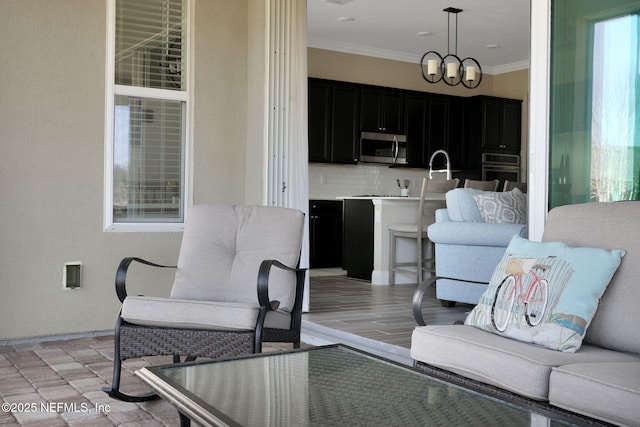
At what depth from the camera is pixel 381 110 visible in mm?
9617

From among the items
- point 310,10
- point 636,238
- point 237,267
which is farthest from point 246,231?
point 310,10

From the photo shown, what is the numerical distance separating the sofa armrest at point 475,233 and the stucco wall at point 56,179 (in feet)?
6.68

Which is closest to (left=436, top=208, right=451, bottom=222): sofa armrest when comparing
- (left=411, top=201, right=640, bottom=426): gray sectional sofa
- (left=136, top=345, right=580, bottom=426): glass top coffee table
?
(left=411, top=201, right=640, bottom=426): gray sectional sofa

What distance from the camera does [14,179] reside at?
14.7 ft

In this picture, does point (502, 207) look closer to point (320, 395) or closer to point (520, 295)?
point (520, 295)

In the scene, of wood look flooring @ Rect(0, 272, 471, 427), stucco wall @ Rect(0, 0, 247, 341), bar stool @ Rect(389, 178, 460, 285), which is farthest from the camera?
bar stool @ Rect(389, 178, 460, 285)

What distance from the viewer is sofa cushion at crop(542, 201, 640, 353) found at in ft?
8.34

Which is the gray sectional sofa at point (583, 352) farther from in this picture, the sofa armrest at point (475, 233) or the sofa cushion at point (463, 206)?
the sofa cushion at point (463, 206)

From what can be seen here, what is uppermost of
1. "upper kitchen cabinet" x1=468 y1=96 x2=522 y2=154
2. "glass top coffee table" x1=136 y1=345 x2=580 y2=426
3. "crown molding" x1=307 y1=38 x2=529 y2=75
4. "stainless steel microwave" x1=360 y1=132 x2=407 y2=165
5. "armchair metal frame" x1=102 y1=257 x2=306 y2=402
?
"crown molding" x1=307 y1=38 x2=529 y2=75

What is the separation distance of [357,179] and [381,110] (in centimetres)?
101

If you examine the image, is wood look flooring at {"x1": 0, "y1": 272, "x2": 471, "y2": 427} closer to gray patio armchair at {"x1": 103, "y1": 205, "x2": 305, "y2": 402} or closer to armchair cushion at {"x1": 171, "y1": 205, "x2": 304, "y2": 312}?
gray patio armchair at {"x1": 103, "y1": 205, "x2": 305, "y2": 402}

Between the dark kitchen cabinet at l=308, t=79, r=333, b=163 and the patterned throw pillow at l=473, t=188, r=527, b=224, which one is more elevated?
the dark kitchen cabinet at l=308, t=79, r=333, b=163

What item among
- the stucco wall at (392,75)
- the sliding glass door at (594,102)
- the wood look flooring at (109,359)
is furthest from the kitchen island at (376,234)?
the sliding glass door at (594,102)

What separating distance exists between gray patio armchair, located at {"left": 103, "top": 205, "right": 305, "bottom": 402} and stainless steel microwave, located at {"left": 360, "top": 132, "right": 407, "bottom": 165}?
18.5 ft
